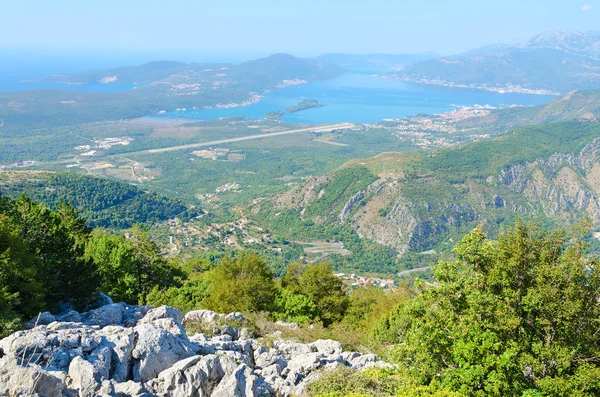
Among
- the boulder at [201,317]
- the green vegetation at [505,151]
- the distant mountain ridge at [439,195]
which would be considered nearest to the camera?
the boulder at [201,317]

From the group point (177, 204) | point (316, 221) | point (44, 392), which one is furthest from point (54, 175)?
point (44, 392)

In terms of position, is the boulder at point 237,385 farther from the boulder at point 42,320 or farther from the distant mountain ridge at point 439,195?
the distant mountain ridge at point 439,195

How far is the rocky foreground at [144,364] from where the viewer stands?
1066 cm

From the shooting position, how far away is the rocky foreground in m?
10.7

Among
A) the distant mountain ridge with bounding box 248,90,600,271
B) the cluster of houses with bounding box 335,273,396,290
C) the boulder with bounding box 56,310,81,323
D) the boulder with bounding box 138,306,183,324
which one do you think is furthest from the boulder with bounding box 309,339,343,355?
the distant mountain ridge with bounding box 248,90,600,271

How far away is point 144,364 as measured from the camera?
13.1 meters

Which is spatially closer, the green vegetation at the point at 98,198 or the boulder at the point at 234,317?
the boulder at the point at 234,317

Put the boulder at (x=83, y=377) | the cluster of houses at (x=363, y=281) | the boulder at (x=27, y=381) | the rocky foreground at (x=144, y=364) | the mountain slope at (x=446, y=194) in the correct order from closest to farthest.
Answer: the boulder at (x=27, y=381) < the rocky foreground at (x=144, y=364) < the boulder at (x=83, y=377) < the cluster of houses at (x=363, y=281) < the mountain slope at (x=446, y=194)

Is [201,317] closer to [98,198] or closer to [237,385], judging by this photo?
[237,385]

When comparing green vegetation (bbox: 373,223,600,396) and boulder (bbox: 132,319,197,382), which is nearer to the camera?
green vegetation (bbox: 373,223,600,396)

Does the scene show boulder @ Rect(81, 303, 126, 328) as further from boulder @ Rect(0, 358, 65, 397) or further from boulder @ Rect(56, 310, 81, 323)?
boulder @ Rect(0, 358, 65, 397)

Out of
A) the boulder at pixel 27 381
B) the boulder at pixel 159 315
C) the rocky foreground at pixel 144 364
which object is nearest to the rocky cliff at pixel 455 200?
the boulder at pixel 159 315

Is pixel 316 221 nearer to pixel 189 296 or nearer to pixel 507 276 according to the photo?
pixel 189 296

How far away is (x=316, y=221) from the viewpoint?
122 m
